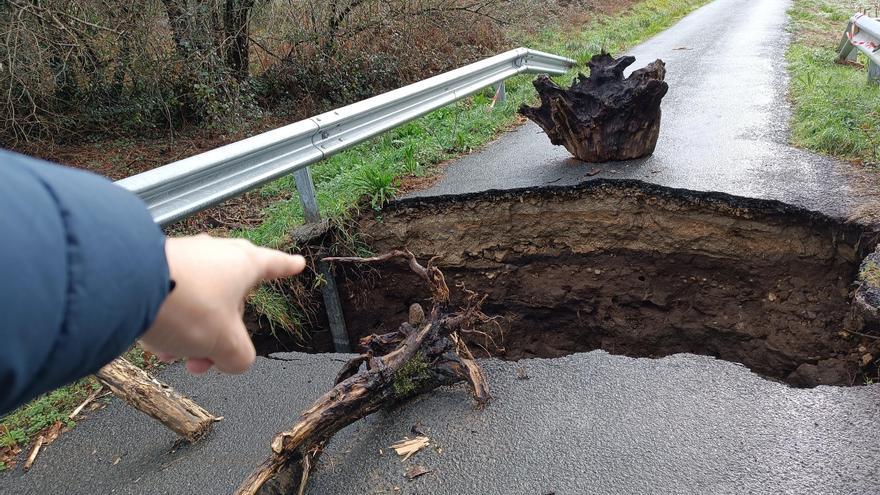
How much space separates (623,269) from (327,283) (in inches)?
103

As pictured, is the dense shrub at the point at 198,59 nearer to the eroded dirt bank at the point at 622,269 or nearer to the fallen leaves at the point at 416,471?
the eroded dirt bank at the point at 622,269

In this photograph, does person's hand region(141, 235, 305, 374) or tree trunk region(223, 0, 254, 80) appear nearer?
person's hand region(141, 235, 305, 374)

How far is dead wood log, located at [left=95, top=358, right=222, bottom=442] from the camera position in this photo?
288cm

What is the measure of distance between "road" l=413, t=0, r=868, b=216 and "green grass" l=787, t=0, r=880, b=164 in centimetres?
19

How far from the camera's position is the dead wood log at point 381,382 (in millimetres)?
2422

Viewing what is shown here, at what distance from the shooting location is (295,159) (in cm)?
450

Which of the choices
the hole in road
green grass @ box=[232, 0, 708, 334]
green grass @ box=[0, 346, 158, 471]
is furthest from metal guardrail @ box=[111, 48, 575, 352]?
green grass @ box=[0, 346, 158, 471]

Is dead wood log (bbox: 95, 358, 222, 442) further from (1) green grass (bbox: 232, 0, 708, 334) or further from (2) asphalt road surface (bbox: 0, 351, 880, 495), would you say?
(1) green grass (bbox: 232, 0, 708, 334)

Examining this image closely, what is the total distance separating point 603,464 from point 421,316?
3.92 feet

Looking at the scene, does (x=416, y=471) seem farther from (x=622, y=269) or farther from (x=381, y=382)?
(x=622, y=269)

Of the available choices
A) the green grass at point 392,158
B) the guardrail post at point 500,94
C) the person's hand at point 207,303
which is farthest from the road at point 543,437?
the guardrail post at point 500,94

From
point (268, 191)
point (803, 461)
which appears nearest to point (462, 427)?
point (803, 461)

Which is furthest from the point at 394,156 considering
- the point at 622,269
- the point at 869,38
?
the point at 869,38

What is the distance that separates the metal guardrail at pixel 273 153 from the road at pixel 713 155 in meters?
0.81
